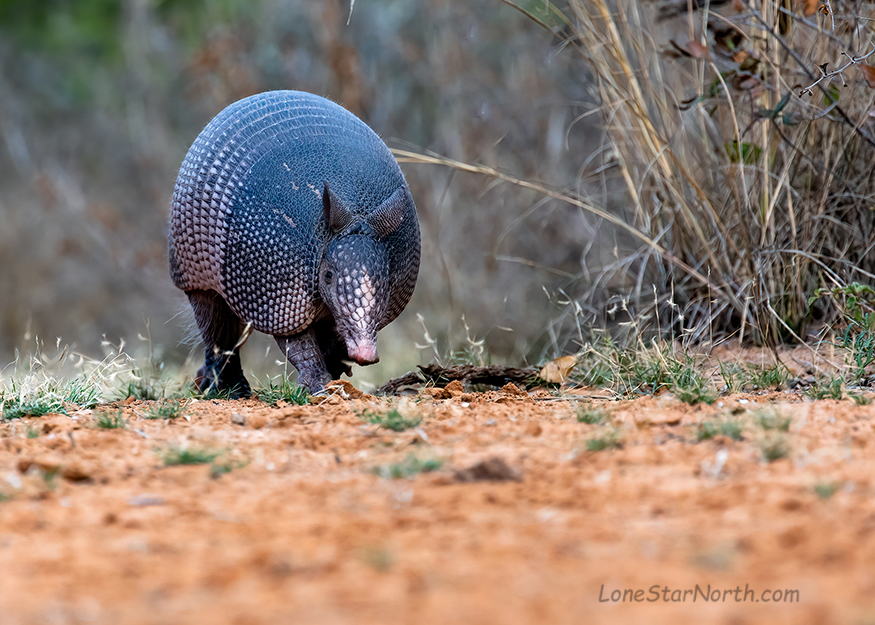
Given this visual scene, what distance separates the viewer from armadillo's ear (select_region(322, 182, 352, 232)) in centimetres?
443

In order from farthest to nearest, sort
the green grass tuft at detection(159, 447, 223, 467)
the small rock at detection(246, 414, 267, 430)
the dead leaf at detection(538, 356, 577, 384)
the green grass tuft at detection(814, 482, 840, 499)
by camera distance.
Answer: the dead leaf at detection(538, 356, 577, 384)
the small rock at detection(246, 414, 267, 430)
the green grass tuft at detection(159, 447, 223, 467)
the green grass tuft at detection(814, 482, 840, 499)

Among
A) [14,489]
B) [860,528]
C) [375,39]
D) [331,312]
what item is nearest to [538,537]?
[860,528]

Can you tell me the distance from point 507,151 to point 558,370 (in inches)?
201

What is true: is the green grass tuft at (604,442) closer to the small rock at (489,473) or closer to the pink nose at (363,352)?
the small rock at (489,473)

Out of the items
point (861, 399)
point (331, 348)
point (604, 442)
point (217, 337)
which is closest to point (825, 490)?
point (604, 442)

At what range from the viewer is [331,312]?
4633mm

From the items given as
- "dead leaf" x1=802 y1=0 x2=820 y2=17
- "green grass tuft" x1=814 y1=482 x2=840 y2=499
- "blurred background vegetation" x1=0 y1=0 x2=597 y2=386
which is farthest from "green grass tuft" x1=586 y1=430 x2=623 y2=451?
"blurred background vegetation" x1=0 y1=0 x2=597 y2=386

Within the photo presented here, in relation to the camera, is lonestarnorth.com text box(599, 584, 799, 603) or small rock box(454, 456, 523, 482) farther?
small rock box(454, 456, 523, 482)

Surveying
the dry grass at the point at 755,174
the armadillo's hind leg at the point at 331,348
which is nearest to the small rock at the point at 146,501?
the armadillo's hind leg at the point at 331,348

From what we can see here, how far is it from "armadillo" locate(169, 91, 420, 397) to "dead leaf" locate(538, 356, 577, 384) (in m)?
0.89

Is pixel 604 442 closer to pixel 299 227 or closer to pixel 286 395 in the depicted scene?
pixel 286 395

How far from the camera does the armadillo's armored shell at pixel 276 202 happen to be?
15.0 feet

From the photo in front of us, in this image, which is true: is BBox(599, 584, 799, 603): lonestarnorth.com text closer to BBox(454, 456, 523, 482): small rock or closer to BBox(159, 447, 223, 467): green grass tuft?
BBox(454, 456, 523, 482): small rock

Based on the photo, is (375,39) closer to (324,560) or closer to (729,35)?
(729,35)
